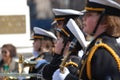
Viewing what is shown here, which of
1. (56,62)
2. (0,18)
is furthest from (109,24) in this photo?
(0,18)

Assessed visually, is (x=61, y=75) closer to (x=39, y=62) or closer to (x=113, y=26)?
(x=113, y=26)

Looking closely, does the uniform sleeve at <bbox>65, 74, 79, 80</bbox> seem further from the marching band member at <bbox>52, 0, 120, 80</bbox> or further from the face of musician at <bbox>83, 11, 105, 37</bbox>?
the face of musician at <bbox>83, 11, 105, 37</bbox>

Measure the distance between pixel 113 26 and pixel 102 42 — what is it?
162 mm

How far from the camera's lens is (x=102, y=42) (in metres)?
5.96

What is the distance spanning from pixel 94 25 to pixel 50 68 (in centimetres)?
198

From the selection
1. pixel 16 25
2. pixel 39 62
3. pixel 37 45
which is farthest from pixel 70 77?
pixel 16 25

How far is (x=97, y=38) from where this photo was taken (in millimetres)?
6051

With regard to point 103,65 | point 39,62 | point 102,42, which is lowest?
point 39,62

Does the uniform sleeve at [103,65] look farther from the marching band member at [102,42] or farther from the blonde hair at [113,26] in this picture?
the blonde hair at [113,26]

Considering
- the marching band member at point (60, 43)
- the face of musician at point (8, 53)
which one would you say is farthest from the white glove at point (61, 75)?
the face of musician at point (8, 53)

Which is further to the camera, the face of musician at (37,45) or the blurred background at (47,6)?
the blurred background at (47,6)

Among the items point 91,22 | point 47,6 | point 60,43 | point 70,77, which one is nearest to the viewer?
point 91,22

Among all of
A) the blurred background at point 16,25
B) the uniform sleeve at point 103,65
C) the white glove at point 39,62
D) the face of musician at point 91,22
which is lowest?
the blurred background at point 16,25

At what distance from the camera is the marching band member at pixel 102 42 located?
584 cm
